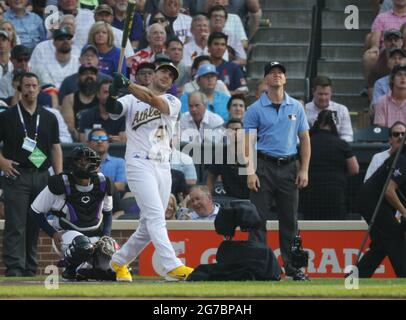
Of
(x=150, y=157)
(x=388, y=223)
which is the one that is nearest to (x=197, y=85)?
(x=388, y=223)

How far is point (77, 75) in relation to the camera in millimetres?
17906

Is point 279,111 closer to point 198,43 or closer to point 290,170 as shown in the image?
point 290,170

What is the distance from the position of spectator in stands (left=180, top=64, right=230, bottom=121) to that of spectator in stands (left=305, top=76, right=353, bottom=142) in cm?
109

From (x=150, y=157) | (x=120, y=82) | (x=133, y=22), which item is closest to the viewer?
(x=120, y=82)

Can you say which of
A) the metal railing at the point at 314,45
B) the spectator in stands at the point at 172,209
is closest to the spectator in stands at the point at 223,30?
the metal railing at the point at 314,45

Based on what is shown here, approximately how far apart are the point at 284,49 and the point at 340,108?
8.99 ft

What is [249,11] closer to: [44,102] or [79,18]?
[79,18]

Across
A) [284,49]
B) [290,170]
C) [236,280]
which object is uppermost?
[284,49]

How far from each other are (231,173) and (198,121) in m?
0.99

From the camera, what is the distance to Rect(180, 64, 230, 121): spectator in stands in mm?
17703

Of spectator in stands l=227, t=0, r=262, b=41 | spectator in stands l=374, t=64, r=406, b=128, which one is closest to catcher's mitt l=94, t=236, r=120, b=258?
spectator in stands l=374, t=64, r=406, b=128

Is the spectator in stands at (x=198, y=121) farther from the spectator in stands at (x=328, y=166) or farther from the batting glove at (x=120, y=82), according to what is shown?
the batting glove at (x=120, y=82)

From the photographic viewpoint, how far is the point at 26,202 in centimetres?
1503
